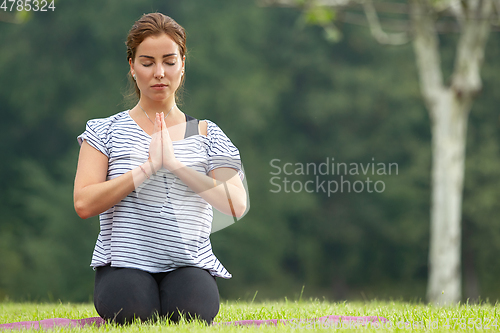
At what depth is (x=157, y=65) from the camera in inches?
99.3

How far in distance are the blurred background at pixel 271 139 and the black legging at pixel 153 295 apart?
11322 millimetres

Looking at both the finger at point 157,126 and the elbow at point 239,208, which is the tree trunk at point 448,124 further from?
the finger at point 157,126

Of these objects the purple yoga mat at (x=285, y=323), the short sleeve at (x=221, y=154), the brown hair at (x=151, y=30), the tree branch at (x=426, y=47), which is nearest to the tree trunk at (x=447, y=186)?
the tree branch at (x=426, y=47)

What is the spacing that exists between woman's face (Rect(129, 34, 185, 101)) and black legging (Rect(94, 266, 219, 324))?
81 cm

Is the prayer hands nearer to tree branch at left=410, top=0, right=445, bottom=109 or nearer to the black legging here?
the black legging

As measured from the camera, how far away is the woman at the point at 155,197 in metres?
2.40

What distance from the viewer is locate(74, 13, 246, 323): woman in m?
2.40

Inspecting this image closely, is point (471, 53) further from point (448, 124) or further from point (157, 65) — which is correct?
point (157, 65)

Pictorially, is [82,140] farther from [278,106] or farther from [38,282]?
[278,106]

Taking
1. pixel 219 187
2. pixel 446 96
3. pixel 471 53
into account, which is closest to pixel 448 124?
pixel 446 96

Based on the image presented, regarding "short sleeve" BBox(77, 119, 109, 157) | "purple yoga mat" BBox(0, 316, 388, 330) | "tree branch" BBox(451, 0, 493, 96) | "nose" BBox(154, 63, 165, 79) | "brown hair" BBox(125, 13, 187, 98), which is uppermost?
"tree branch" BBox(451, 0, 493, 96)

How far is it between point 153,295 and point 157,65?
3.32ft

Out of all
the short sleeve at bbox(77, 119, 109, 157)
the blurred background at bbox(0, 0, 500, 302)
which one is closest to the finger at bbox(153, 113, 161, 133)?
the short sleeve at bbox(77, 119, 109, 157)

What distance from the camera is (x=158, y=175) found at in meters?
2.50
